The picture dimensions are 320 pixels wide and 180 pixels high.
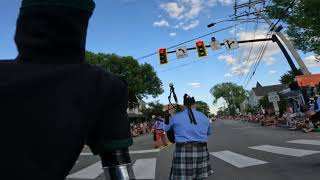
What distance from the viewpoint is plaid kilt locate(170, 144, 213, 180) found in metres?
6.13

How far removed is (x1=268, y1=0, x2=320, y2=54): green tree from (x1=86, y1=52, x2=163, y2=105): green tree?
124ft

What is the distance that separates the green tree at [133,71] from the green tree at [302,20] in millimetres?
37658

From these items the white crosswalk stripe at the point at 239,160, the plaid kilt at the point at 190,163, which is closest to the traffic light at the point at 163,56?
the white crosswalk stripe at the point at 239,160

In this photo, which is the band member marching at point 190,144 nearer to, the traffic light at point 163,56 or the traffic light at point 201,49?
the traffic light at point 201,49

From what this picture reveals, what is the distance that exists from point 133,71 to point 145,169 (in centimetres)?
5898

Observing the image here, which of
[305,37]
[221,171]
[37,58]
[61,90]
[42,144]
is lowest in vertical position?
[221,171]

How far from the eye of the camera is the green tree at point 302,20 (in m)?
26.1

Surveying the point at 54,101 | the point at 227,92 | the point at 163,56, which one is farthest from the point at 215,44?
the point at 227,92

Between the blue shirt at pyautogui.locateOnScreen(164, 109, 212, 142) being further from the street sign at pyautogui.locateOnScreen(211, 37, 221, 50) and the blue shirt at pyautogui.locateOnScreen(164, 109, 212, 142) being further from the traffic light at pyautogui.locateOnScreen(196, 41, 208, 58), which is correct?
the street sign at pyautogui.locateOnScreen(211, 37, 221, 50)

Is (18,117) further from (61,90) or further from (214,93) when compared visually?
(214,93)

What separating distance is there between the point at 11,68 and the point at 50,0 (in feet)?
0.87

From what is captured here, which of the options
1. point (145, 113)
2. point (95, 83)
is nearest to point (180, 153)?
point (95, 83)

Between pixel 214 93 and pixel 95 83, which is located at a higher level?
pixel 214 93

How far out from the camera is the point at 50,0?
146 cm
